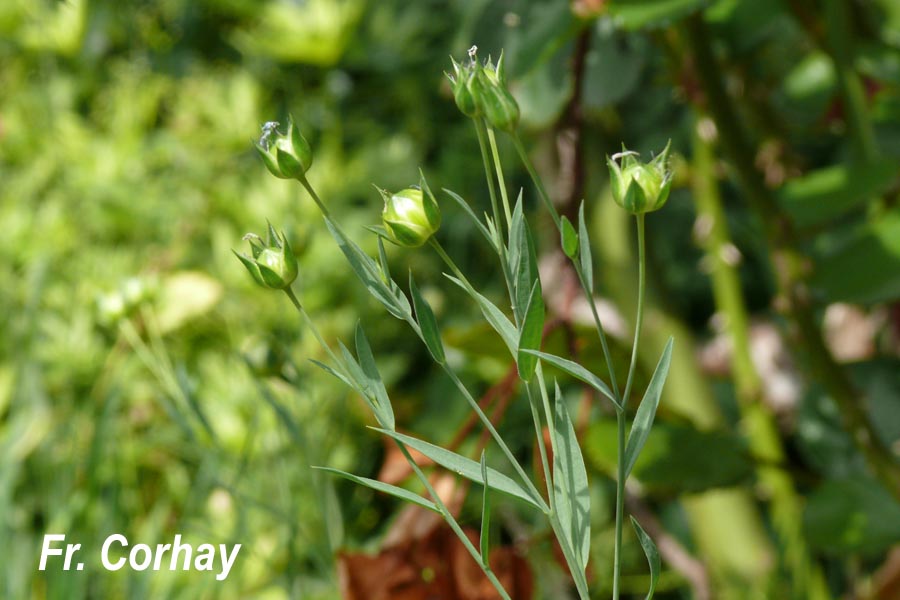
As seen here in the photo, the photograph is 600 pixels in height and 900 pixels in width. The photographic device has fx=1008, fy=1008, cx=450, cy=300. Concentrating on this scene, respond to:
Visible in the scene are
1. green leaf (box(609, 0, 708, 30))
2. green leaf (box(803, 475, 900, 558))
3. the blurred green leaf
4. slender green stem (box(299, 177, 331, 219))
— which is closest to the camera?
slender green stem (box(299, 177, 331, 219))

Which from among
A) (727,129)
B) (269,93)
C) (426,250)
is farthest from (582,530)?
(269,93)

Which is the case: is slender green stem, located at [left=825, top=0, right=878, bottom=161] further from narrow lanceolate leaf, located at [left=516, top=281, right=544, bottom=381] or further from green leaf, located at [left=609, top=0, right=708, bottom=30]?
narrow lanceolate leaf, located at [left=516, top=281, right=544, bottom=381]

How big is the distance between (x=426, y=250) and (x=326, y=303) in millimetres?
119

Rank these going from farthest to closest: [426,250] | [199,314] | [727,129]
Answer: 1. [426,250]
2. [199,314]
3. [727,129]

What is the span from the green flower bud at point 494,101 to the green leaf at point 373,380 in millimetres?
53

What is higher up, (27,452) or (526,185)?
(526,185)

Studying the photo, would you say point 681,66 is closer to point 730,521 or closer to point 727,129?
point 727,129

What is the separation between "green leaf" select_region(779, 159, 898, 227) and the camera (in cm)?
45

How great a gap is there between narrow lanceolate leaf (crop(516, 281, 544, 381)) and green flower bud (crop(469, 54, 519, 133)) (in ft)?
0.11

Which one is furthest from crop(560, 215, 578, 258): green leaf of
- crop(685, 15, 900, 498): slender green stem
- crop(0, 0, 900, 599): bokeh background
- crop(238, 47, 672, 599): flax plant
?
crop(685, 15, 900, 498): slender green stem

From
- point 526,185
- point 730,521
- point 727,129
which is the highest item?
point 727,129

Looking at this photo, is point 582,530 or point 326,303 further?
point 326,303

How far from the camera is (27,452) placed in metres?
0.65

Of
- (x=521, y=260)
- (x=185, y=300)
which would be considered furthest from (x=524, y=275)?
(x=185, y=300)
